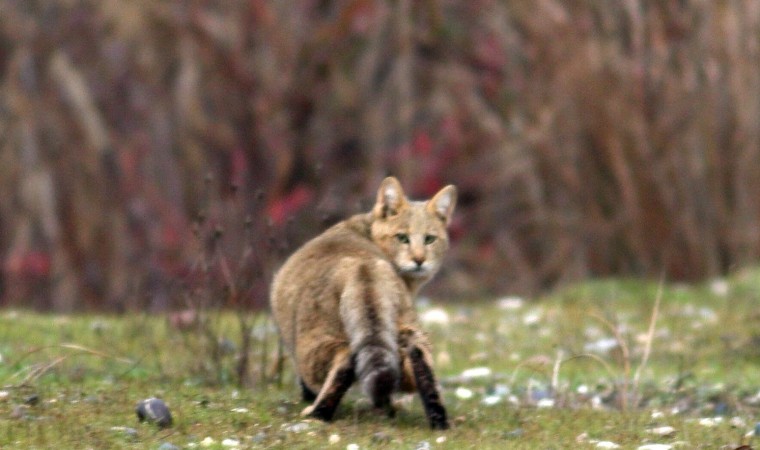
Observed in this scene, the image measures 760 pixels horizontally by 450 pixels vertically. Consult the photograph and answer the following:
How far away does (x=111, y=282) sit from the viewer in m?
16.7

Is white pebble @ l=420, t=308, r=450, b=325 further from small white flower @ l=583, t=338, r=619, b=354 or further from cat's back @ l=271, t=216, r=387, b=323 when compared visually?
cat's back @ l=271, t=216, r=387, b=323

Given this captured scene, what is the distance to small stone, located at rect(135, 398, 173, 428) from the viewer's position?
6582 mm

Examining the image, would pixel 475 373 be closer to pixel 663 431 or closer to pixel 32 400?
pixel 663 431

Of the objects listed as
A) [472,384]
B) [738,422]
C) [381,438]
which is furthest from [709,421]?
[472,384]

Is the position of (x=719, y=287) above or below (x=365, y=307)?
above

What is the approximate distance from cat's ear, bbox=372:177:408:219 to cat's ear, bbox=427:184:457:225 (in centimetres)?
26

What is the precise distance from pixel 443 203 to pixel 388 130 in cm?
1031

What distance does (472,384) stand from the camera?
9.12 meters

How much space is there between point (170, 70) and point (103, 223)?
7.82 ft

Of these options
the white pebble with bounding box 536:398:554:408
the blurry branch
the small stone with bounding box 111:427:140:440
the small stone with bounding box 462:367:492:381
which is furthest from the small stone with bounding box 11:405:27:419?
the blurry branch

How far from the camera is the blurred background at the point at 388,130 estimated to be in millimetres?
14148

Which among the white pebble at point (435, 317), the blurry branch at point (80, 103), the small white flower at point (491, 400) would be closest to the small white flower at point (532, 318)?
the white pebble at point (435, 317)

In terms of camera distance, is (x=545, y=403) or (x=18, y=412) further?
(x=545, y=403)

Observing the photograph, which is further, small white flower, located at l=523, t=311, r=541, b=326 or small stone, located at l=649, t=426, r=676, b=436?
small white flower, located at l=523, t=311, r=541, b=326
